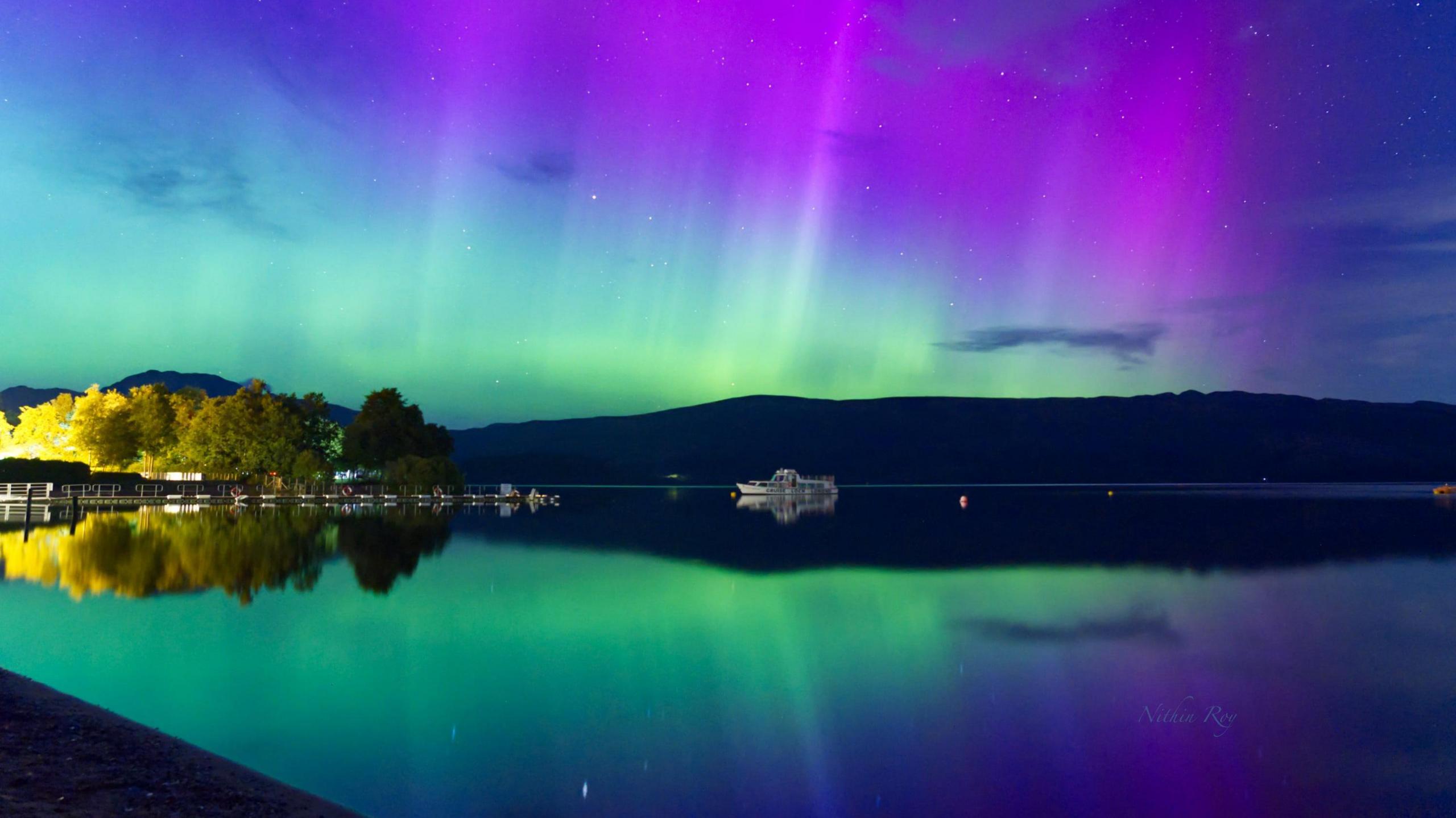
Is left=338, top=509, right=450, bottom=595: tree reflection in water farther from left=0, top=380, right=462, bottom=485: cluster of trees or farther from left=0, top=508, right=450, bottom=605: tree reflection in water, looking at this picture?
left=0, top=380, right=462, bottom=485: cluster of trees

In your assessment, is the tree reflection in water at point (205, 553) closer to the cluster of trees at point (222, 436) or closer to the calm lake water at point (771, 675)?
the calm lake water at point (771, 675)

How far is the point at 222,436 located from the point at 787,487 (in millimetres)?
90643

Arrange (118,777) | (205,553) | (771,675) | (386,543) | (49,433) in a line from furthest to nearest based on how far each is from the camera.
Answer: (49,433) → (386,543) → (205,553) → (771,675) → (118,777)

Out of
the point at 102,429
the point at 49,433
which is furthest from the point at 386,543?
the point at 49,433

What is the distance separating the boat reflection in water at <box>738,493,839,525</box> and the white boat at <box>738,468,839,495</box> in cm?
102

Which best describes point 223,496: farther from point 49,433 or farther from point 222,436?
point 49,433

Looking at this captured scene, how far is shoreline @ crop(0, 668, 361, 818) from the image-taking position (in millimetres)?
8359

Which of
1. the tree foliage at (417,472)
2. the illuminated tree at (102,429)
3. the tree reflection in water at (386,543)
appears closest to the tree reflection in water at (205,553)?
the tree reflection in water at (386,543)

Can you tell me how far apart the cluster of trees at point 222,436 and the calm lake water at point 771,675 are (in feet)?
176

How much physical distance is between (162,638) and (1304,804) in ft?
65.2

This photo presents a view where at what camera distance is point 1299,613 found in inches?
917

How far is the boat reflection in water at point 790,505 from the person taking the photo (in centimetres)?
8444

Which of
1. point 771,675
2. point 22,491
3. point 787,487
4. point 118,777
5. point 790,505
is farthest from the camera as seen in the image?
point 787,487

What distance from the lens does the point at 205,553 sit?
34438 millimetres
